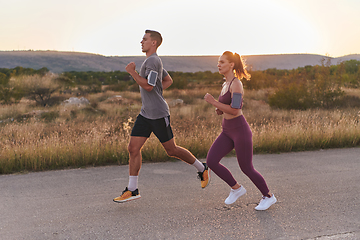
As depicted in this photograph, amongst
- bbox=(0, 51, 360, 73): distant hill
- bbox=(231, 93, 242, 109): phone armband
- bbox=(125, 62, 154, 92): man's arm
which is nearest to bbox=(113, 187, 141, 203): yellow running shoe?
bbox=(125, 62, 154, 92): man's arm

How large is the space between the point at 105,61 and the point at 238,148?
138 meters

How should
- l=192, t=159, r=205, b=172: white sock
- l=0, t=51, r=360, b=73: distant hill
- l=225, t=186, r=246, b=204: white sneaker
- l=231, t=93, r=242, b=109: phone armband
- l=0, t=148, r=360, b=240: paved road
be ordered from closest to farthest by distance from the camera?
1. l=0, t=148, r=360, b=240: paved road
2. l=231, t=93, r=242, b=109: phone armband
3. l=225, t=186, r=246, b=204: white sneaker
4. l=192, t=159, r=205, b=172: white sock
5. l=0, t=51, r=360, b=73: distant hill

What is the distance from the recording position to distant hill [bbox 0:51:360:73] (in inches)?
4929

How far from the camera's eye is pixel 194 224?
3420mm

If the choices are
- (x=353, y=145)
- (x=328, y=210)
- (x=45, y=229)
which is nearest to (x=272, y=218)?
(x=328, y=210)

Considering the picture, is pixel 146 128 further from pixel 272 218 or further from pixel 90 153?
pixel 90 153

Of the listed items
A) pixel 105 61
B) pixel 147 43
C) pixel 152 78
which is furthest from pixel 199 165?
pixel 105 61

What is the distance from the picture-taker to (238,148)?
3.72 m

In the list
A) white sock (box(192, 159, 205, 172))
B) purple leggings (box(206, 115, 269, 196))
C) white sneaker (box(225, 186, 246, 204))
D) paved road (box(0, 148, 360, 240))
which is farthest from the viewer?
white sock (box(192, 159, 205, 172))

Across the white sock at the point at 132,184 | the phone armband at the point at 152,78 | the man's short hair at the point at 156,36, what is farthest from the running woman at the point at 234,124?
the white sock at the point at 132,184

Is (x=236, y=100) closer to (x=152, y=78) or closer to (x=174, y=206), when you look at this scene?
(x=152, y=78)

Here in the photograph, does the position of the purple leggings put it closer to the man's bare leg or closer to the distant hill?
the man's bare leg

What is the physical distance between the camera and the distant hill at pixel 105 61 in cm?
12519

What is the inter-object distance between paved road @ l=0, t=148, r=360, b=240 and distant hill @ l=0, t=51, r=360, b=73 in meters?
115
